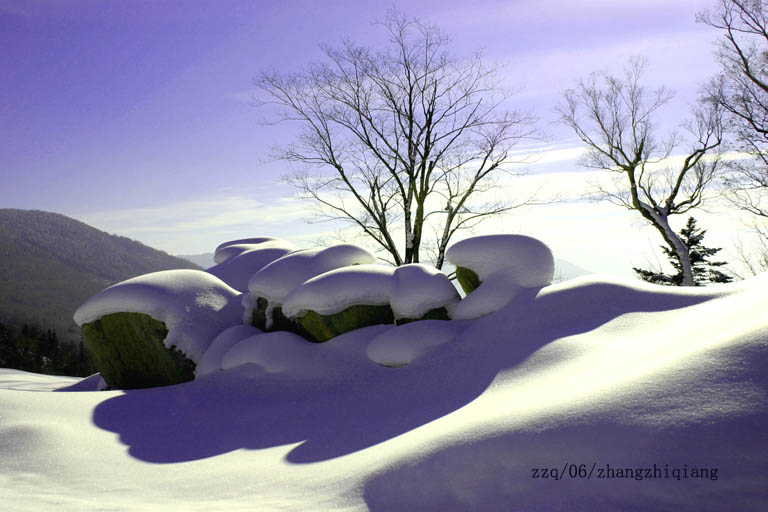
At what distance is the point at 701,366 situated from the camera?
2912 mm

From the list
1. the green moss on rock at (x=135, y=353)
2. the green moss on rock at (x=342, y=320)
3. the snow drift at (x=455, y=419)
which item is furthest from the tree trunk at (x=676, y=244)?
the green moss on rock at (x=135, y=353)

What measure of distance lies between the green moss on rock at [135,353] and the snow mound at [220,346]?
0.30 metres

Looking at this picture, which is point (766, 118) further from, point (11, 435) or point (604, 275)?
point (11, 435)

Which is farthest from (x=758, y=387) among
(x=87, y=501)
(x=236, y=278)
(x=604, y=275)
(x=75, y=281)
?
(x=75, y=281)

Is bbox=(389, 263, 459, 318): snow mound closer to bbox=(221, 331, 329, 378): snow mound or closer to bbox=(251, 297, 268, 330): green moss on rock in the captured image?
bbox=(221, 331, 329, 378): snow mound

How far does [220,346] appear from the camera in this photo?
684 centimetres

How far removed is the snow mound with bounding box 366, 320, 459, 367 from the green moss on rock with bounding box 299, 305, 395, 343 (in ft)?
1.98

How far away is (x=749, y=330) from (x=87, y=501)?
172 inches

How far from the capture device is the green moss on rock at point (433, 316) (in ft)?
21.0

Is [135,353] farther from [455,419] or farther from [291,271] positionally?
[455,419]

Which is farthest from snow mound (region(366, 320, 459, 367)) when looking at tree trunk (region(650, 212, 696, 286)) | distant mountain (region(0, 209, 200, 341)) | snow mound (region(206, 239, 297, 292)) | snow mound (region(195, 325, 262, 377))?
distant mountain (region(0, 209, 200, 341))

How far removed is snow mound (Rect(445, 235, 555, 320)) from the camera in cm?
619

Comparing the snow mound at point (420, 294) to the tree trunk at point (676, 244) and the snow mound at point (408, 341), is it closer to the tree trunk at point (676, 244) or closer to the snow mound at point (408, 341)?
the snow mound at point (408, 341)

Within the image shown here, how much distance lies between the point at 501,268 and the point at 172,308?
483cm
